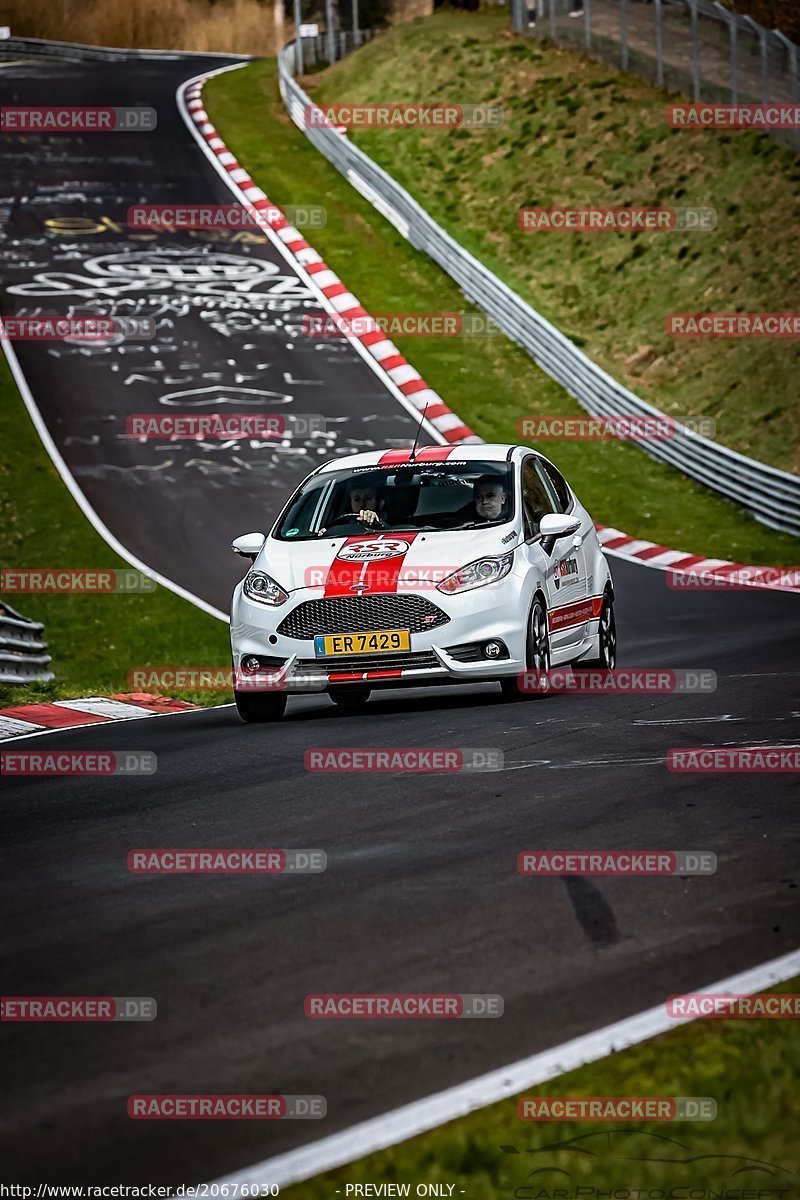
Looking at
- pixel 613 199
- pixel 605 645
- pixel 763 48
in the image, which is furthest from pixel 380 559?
pixel 613 199

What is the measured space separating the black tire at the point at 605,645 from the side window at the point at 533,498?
2.83 ft

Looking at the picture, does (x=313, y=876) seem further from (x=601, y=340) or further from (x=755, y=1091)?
(x=601, y=340)

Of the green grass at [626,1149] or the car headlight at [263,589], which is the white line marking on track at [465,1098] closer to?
the green grass at [626,1149]

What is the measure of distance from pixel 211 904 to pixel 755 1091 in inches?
92.5

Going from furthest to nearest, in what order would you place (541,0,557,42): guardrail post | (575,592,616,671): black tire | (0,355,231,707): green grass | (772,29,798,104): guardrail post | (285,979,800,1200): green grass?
(541,0,557,42): guardrail post → (772,29,798,104): guardrail post → (0,355,231,707): green grass → (575,592,616,671): black tire → (285,979,800,1200): green grass

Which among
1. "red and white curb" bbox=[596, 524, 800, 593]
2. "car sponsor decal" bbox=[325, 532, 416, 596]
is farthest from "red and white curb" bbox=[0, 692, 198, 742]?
"red and white curb" bbox=[596, 524, 800, 593]

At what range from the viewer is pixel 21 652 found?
1433 centimetres

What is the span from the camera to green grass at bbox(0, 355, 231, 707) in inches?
609

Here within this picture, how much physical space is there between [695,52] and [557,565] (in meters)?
24.2

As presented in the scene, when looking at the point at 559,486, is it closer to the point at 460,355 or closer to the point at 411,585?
the point at 411,585

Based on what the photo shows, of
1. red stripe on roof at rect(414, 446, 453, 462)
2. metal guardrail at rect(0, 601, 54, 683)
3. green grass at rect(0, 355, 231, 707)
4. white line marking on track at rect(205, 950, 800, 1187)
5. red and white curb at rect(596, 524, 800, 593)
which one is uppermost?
white line marking on track at rect(205, 950, 800, 1187)

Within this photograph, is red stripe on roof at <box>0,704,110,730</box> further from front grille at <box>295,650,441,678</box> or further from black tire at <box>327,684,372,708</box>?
front grille at <box>295,650,441,678</box>

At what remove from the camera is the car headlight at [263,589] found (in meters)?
10.5

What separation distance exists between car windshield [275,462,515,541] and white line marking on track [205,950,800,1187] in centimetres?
647
